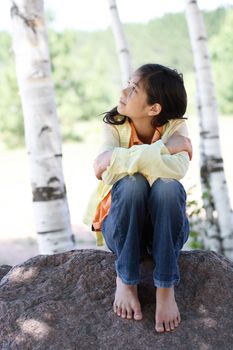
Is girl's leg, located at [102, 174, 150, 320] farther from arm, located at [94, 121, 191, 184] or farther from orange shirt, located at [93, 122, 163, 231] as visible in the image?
orange shirt, located at [93, 122, 163, 231]

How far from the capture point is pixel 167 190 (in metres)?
2.25

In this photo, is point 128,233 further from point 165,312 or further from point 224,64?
point 224,64

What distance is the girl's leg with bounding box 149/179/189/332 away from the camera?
88.7 inches

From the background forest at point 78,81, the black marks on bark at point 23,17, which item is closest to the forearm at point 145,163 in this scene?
the black marks on bark at point 23,17

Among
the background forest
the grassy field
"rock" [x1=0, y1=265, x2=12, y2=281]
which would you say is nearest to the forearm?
"rock" [x1=0, y1=265, x2=12, y2=281]

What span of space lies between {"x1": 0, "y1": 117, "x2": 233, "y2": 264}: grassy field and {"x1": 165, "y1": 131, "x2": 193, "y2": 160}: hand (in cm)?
321

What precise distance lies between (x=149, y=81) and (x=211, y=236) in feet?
10.4

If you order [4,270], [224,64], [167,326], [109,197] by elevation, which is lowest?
[167,326]

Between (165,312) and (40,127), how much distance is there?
1.80m

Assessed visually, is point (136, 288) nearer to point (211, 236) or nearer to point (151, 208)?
point (151, 208)

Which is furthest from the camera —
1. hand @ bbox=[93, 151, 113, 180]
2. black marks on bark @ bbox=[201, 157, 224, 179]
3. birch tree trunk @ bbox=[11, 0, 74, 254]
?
black marks on bark @ bbox=[201, 157, 224, 179]

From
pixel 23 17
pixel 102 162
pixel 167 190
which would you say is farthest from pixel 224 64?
pixel 167 190

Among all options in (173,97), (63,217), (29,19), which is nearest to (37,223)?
(63,217)

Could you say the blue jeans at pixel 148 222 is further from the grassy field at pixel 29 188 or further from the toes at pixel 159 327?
the grassy field at pixel 29 188
